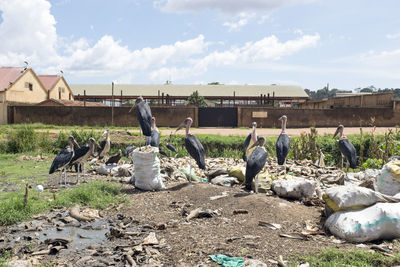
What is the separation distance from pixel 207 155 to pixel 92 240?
9.51 metres

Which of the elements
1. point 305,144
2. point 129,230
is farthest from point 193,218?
point 305,144

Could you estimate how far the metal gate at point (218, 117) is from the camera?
2784 cm

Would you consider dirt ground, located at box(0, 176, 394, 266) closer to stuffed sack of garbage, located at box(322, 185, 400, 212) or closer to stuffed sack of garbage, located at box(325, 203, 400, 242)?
stuffed sack of garbage, located at box(325, 203, 400, 242)

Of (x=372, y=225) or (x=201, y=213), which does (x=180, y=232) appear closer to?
(x=201, y=213)

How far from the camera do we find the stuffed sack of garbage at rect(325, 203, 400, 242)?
5.05 metres

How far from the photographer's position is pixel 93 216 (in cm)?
625

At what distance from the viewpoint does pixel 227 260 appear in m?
4.34

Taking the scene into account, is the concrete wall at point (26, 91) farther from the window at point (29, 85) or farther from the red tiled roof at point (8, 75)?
the red tiled roof at point (8, 75)

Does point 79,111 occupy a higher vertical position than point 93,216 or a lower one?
higher

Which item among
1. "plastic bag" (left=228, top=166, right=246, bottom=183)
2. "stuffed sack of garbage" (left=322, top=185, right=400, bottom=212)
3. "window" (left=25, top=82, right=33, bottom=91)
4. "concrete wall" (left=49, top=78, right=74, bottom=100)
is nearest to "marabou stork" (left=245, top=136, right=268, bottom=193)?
"plastic bag" (left=228, top=166, right=246, bottom=183)

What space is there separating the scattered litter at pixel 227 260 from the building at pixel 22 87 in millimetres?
27938

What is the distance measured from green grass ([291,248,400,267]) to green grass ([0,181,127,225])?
4.04 meters

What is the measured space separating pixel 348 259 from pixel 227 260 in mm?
1492

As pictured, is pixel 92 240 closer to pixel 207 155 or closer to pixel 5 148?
pixel 207 155
